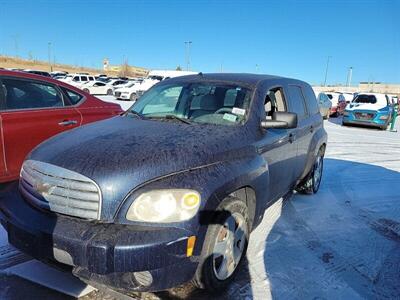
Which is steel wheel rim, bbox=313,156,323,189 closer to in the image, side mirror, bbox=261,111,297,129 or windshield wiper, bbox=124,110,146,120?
side mirror, bbox=261,111,297,129

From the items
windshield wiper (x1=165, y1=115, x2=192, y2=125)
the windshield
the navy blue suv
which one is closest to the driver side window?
the windshield

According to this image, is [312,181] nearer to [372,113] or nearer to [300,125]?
[300,125]

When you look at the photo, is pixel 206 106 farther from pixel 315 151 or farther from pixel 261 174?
pixel 315 151

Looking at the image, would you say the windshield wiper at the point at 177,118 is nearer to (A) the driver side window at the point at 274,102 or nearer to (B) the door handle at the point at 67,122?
(A) the driver side window at the point at 274,102

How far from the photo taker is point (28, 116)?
452 centimetres

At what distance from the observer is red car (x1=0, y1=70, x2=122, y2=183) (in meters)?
4.25

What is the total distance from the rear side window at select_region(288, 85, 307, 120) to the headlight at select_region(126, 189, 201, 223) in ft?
8.42

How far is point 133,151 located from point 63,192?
0.56 metres

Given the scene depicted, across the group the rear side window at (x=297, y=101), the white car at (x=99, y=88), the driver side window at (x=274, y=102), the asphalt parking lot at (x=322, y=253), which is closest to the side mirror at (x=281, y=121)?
the driver side window at (x=274, y=102)

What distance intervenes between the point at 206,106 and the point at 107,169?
1634mm

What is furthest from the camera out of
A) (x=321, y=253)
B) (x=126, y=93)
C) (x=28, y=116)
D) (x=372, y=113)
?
(x=126, y=93)

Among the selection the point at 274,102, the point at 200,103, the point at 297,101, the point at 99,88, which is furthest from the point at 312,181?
the point at 99,88

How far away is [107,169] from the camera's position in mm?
2482

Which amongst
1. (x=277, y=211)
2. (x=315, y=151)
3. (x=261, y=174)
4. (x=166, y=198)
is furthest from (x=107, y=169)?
(x=315, y=151)
